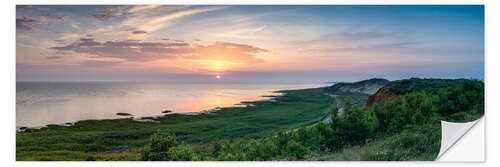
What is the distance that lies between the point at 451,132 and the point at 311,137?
2.77 metres

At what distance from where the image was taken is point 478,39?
4.58 meters

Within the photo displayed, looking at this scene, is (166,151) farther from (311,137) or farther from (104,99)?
(104,99)

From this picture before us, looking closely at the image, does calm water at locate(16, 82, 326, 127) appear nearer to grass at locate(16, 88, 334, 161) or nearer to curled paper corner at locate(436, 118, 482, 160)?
grass at locate(16, 88, 334, 161)

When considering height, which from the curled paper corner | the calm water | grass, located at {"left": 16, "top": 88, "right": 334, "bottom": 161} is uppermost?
the calm water

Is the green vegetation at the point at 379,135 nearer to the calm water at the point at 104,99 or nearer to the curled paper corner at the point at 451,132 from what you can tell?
the curled paper corner at the point at 451,132

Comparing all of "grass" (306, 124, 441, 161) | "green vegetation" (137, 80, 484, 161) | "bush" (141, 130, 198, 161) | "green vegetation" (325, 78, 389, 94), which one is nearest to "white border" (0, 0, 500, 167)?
"bush" (141, 130, 198, 161)

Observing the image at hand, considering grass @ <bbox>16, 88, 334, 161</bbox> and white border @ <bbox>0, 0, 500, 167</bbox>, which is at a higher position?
white border @ <bbox>0, 0, 500, 167</bbox>

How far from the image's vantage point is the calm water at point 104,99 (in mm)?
5086

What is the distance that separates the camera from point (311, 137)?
171 inches

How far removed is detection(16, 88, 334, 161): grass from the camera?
450 cm

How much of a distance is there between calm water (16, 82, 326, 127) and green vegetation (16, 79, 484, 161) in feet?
1.25

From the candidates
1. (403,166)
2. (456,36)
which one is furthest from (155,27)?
(456,36)

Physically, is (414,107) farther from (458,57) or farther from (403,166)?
(403,166)

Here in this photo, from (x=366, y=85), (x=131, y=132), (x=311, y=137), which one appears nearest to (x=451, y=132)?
(x=311, y=137)
